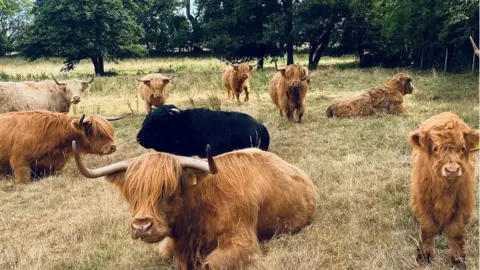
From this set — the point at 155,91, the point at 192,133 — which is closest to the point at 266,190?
the point at 192,133

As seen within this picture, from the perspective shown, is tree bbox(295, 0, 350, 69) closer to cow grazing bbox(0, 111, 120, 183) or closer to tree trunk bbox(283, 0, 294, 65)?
tree trunk bbox(283, 0, 294, 65)

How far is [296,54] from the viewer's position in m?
35.9

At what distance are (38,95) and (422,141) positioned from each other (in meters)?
9.12

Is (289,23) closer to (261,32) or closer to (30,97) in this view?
(261,32)

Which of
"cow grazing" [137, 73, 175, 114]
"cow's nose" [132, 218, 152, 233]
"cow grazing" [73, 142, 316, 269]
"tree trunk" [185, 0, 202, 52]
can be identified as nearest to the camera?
"cow's nose" [132, 218, 152, 233]

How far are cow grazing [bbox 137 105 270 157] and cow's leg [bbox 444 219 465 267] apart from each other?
10.6 ft

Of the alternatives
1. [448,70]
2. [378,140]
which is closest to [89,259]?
[378,140]

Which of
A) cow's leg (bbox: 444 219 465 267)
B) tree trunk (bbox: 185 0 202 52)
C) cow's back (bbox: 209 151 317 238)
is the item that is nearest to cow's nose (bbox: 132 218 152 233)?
cow's back (bbox: 209 151 317 238)

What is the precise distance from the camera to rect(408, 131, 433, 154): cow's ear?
322cm

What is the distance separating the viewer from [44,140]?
6438mm

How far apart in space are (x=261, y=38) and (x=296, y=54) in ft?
29.5

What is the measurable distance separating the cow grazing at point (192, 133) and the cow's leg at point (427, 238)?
3096 mm

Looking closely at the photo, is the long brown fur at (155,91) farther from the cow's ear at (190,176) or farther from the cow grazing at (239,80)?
the cow's ear at (190,176)

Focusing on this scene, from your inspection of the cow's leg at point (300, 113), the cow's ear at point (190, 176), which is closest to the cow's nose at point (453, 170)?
the cow's ear at point (190, 176)
